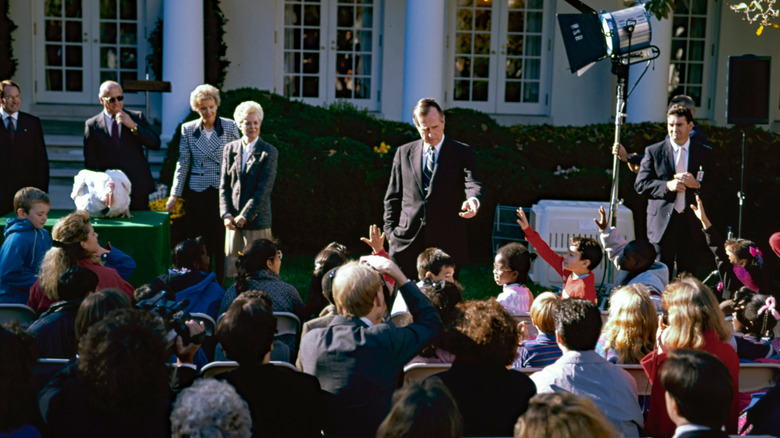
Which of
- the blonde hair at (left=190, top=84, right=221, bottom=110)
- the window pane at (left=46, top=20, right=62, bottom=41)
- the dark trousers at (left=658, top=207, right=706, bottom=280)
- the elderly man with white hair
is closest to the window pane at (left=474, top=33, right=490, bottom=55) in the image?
the window pane at (left=46, top=20, right=62, bottom=41)

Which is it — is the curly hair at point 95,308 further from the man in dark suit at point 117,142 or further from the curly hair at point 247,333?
the man in dark suit at point 117,142

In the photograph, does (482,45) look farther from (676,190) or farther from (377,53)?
(676,190)

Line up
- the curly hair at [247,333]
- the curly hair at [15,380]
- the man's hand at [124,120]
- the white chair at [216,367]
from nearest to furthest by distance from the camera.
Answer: the curly hair at [15,380] → the curly hair at [247,333] → the white chair at [216,367] → the man's hand at [124,120]

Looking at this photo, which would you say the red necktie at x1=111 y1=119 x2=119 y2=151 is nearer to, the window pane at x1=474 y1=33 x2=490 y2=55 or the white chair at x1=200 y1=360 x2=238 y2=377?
the white chair at x1=200 y1=360 x2=238 y2=377

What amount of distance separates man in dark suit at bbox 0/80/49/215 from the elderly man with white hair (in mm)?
2316

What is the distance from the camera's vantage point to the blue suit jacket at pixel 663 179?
6957 mm

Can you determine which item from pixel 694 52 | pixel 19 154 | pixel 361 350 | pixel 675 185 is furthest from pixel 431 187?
pixel 694 52

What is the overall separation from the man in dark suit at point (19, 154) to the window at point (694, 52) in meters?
10.8

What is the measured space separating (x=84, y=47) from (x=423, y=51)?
574cm

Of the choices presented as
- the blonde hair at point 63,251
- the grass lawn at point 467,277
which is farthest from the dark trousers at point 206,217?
the blonde hair at point 63,251

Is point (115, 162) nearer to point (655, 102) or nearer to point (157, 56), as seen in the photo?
point (157, 56)

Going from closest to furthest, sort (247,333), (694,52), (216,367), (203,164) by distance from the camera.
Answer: (247,333)
(216,367)
(203,164)
(694,52)

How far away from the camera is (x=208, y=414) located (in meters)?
2.54

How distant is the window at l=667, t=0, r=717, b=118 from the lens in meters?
14.6
